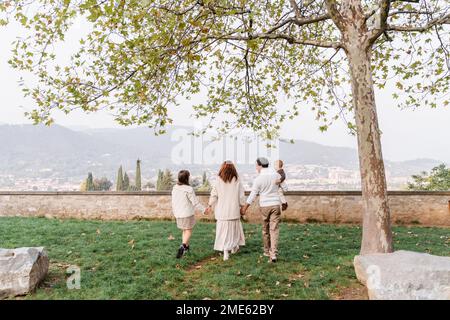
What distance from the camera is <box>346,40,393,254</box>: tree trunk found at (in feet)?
21.4

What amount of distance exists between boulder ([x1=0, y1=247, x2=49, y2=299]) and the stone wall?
8819mm

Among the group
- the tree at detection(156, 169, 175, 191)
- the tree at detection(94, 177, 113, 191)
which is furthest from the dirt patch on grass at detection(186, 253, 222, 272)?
the tree at detection(94, 177, 113, 191)

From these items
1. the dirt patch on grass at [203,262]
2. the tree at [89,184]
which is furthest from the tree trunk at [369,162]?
the tree at [89,184]

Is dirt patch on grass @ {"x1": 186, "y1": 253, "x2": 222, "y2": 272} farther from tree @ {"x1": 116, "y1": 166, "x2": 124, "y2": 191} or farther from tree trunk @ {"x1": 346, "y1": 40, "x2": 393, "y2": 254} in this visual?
tree @ {"x1": 116, "y1": 166, "x2": 124, "y2": 191}

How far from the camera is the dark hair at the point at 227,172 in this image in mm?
7664

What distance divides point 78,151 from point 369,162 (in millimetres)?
97348

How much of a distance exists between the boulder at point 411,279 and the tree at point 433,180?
23226mm

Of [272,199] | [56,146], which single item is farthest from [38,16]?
[56,146]

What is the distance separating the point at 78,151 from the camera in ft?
309

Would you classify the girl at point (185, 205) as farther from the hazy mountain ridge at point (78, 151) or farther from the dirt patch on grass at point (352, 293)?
Result: the hazy mountain ridge at point (78, 151)

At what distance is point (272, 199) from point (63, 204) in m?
11.6

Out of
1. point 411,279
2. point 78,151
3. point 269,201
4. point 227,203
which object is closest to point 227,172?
point 227,203
